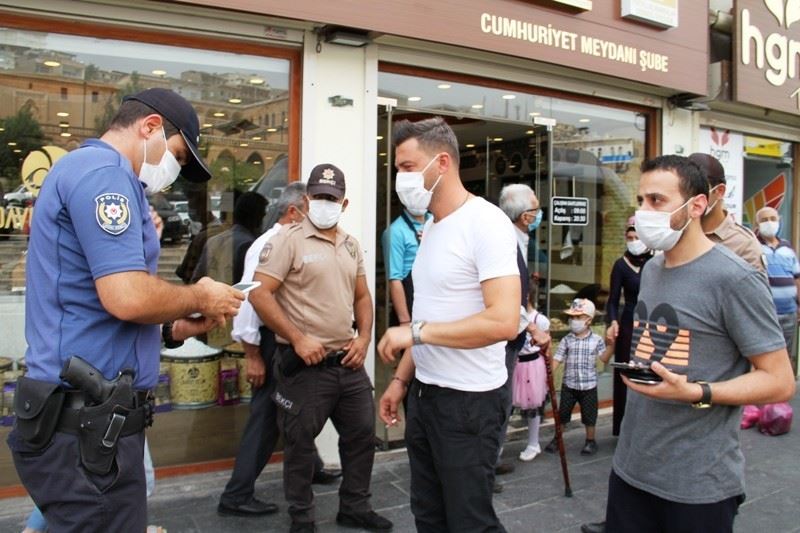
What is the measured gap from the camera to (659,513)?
235 centimetres

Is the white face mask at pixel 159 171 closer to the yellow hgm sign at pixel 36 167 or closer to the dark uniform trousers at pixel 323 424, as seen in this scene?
the dark uniform trousers at pixel 323 424

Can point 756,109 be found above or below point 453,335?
above

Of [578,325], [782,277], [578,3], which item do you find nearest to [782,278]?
[782,277]

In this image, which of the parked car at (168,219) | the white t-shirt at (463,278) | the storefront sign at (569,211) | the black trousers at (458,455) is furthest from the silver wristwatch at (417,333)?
the storefront sign at (569,211)

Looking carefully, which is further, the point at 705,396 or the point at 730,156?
the point at 730,156

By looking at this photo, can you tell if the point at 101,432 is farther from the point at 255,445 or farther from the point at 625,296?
the point at 625,296

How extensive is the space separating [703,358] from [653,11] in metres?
4.89

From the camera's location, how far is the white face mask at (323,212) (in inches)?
152

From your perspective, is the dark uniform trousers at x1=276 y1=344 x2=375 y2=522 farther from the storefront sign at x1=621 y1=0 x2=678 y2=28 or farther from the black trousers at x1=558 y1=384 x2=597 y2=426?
the storefront sign at x1=621 y1=0 x2=678 y2=28

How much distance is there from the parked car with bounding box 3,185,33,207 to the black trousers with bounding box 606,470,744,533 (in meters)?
3.81

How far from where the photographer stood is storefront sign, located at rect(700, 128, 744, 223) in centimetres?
754

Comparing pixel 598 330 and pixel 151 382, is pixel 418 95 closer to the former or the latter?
pixel 598 330

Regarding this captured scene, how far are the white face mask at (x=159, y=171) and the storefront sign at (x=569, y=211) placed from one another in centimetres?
460

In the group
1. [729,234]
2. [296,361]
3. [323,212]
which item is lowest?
[296,361]
